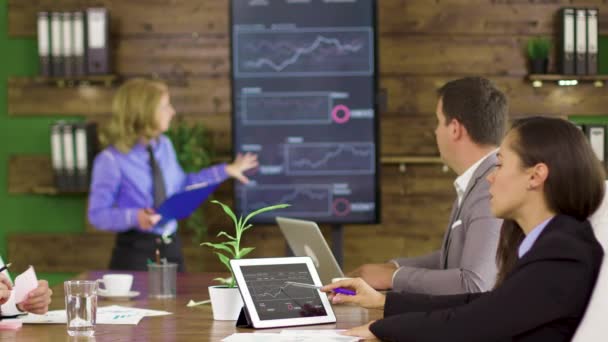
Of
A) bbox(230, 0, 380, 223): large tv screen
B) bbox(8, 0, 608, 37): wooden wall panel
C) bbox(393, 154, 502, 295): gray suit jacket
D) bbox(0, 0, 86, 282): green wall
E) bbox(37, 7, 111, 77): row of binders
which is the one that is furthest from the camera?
bbox(0, 0, 86, 282): green wall

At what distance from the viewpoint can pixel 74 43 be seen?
5.41m

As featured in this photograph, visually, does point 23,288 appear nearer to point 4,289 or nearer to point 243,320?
point 4,289

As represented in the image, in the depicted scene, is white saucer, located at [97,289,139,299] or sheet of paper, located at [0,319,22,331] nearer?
sheet of paper, located at [0,319,22,331]

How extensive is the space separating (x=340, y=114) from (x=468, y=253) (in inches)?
101

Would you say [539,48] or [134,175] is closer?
[134,175]

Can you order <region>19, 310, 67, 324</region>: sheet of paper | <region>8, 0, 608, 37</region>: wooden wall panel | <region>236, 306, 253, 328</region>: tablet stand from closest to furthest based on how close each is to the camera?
1. <region>236, 306, 253, 328</region>: tablet stand
2. <region>19, 310, 67, 324</region>: sheet of paper
3. <region>8, 0, 608, 37</region>: wooden wall panel

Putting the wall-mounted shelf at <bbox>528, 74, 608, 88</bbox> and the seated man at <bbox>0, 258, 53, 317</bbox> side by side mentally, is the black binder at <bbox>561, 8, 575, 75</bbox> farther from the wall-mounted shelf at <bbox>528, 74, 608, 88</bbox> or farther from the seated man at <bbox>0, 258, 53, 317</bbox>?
the seated man at <bbox>0, 258, 53, 317</bbox>

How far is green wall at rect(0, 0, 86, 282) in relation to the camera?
5.70 metres

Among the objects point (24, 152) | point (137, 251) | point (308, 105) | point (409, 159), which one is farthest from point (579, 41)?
point (24, 152)

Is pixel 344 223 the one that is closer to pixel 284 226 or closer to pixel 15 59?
pixel 284 226

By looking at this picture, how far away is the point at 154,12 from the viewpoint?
18.3 ft

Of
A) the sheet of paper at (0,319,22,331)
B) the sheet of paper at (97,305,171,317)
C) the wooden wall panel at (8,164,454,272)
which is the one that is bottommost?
the wooden wall panel at (8,164,454,272)

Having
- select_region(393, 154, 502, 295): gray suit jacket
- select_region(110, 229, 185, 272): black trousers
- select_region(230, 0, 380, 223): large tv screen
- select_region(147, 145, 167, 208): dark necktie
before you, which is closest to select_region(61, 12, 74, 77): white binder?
select_region(230, 0, 380, 223): large tv screen

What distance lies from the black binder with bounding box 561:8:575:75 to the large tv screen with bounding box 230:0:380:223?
1095 millimetres
